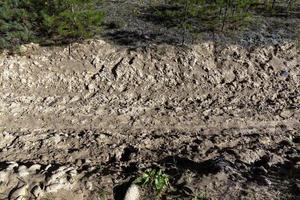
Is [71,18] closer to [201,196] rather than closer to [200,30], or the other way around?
[200,30]

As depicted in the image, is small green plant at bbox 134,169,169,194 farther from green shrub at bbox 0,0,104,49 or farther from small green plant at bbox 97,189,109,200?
green shrub at bbox 0,0,104,49

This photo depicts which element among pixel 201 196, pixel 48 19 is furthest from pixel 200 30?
pixel 201 196

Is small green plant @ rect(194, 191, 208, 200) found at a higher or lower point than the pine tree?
lower

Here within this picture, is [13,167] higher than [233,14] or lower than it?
lower

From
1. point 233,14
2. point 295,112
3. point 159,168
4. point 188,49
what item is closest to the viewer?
point 159,168

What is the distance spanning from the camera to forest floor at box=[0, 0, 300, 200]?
7887 mm

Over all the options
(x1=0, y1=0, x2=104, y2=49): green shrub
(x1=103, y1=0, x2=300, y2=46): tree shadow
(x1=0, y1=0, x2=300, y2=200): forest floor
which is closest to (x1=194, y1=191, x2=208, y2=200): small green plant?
(x1=0, y1=0, x2=300, y2=200): forest floor

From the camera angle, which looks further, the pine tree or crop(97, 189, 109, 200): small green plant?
the pine tree

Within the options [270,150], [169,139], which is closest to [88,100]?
[169,139]

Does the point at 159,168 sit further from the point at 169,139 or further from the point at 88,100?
the point at 88,100

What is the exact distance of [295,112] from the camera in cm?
1258

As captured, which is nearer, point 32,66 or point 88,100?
point 88,100

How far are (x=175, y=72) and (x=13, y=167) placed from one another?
700cm

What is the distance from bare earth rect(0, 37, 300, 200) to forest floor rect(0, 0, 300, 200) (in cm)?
3
